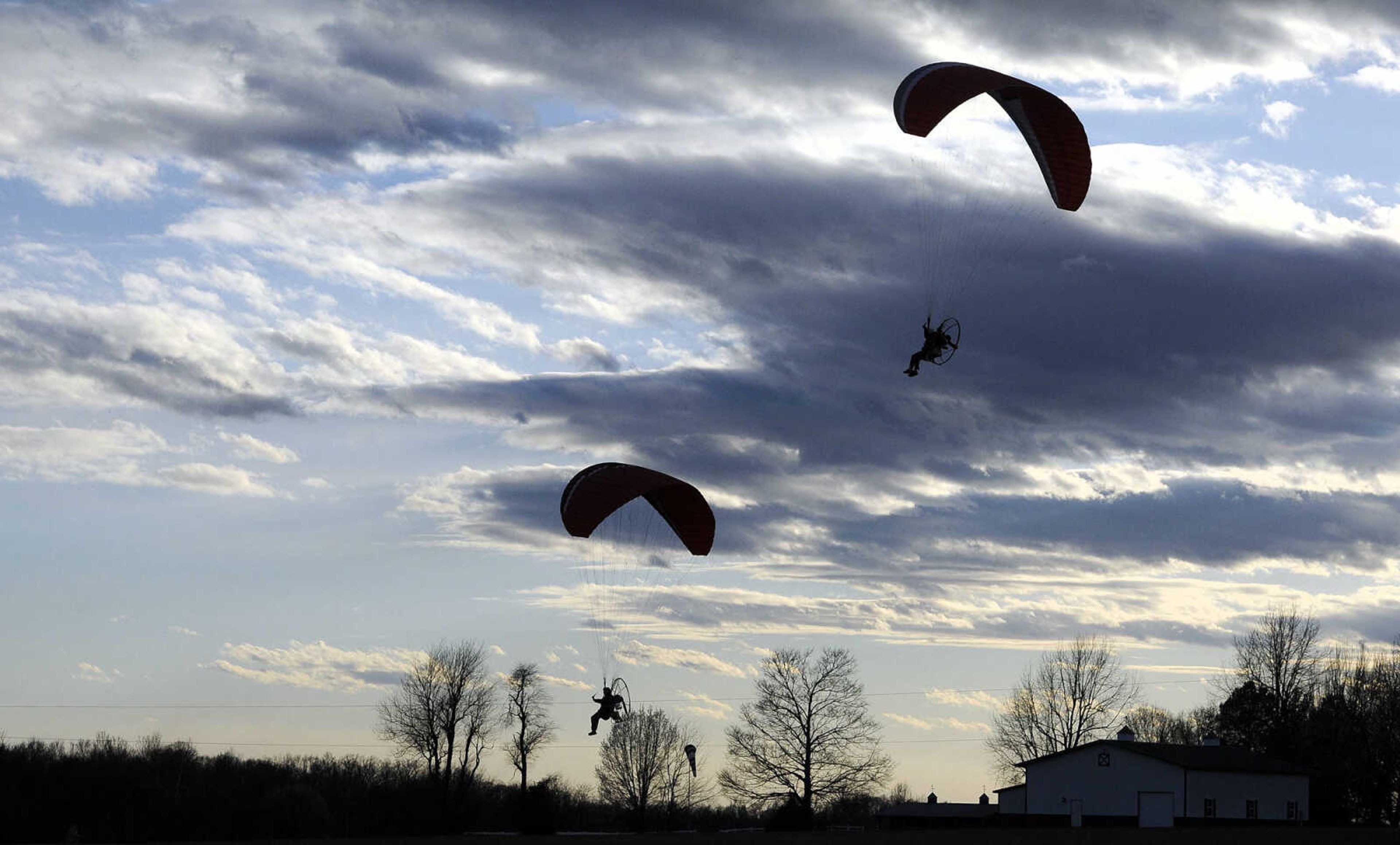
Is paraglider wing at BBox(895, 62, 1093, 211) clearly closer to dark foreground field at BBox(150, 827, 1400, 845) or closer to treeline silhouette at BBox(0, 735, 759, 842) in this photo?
dark foreground field at BBox(150, 827, 1400, 845)

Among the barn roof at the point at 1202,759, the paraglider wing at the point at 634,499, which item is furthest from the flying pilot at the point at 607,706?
the barn roof at the point at 1202,759

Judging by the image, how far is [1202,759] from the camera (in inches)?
2420

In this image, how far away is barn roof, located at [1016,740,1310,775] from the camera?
59656mm

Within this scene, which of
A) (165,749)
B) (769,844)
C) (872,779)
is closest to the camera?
(769,844)

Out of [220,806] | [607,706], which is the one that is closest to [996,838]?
[607,706]

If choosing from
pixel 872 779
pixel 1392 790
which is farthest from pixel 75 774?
pixel 1392 790

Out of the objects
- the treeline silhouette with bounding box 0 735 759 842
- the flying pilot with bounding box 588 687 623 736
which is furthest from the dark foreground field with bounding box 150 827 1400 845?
the treeline silhouette with bounding box 0 735 759 842

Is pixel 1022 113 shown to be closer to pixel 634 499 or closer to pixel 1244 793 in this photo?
pixel 634 499

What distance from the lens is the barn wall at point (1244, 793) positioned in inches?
2327

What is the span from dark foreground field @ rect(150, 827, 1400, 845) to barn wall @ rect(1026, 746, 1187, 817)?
10.5 m

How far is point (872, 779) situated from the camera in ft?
267

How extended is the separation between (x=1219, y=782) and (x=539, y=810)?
1160 inches

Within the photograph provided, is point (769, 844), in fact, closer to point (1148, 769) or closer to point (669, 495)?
point (669, 495)

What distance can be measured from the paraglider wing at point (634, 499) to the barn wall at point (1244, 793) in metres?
30.1
